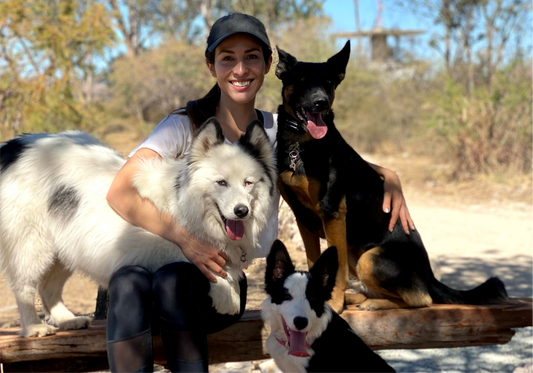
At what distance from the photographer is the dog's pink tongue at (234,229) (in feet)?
8.44

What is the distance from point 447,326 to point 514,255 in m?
5.02

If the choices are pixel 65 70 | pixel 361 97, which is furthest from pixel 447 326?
pixel 361 97

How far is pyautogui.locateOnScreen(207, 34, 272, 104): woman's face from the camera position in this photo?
2.93m

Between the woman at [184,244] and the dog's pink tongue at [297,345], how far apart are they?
39 centimetres

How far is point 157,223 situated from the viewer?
2637 millimetres

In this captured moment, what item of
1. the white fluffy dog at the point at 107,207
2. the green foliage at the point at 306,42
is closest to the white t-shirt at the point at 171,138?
the white fluffy dog at the point at 107,207

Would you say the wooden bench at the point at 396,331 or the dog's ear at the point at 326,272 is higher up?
the dog's ear at the point at 326,272

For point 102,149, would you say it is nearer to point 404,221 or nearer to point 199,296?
point 199,296

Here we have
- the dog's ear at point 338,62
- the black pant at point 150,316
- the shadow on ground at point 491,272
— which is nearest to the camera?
the black pant at point 150,316

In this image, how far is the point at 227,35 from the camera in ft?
9.30

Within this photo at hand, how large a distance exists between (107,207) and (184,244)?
0.47 meters

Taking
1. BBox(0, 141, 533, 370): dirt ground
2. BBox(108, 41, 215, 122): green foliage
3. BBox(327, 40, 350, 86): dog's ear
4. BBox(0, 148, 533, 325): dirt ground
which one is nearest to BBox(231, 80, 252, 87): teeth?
BBox(327, 40, 350, 86): dog's ear

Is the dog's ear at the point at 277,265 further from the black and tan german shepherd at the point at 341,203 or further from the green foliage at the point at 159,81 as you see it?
the green foliage at the point at 159,81

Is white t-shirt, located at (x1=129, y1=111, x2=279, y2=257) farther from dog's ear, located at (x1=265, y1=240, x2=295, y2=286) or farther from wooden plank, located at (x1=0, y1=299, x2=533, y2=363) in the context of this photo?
wooden plank, located at (x1=0, y1=299, x2=533, y2=363)
